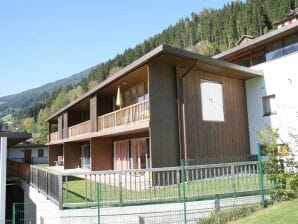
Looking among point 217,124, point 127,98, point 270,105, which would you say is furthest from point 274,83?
point 127,98

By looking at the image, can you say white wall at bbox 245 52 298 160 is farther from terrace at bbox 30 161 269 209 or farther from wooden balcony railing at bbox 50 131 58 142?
wooden balcony railing at bbox 50 131 58 142

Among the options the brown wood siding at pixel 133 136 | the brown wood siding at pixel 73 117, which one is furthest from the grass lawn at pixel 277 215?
the brown wood siding at pixel 73 117

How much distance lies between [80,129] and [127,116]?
25.9ft

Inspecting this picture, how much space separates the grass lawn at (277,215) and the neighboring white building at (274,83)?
7.80 metres

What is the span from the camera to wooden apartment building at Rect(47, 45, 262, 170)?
46.2ft

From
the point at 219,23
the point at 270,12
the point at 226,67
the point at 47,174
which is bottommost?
the point at 47,174

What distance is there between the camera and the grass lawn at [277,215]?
7.73 metres

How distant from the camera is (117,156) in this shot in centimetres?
2025

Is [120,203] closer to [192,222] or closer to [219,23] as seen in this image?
[192,222]

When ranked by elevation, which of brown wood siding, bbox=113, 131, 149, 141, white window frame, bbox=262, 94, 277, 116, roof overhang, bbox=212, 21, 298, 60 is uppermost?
roof overhang, bbox=212, 21, 298, 60

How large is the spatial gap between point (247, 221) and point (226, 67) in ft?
31.0

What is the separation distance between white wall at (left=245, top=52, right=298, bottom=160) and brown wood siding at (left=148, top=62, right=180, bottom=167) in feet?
20.2

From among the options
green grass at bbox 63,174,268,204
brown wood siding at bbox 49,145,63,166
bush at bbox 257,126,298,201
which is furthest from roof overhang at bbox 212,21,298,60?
brown wood siding at bbox 49,145,63,166

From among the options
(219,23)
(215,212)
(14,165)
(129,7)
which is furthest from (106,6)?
(219,23)
